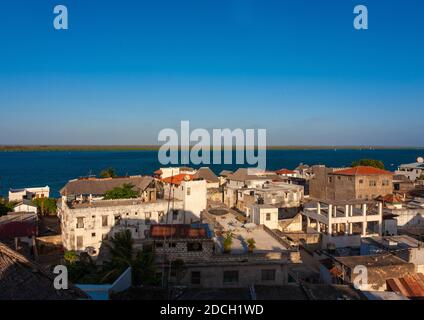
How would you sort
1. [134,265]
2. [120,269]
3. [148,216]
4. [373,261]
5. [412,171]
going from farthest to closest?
[412,171], [148,216], [373,261], [134,265], [120,269]

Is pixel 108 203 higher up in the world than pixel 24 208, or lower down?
higher up

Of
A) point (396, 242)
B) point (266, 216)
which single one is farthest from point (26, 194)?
point (396, 242)

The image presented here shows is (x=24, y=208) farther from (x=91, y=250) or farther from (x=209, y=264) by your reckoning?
(x=209, y=264)

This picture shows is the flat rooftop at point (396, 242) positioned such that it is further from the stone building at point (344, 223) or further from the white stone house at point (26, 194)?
the white stone house at point (26, 194)

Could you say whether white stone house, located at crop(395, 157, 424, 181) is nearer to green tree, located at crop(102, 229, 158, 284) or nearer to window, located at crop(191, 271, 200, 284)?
window, located at crop(191, 271, 200, 284)

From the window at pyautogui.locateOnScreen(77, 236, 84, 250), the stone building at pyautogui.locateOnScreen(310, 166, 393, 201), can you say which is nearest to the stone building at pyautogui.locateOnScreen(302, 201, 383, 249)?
the stone building at pyautogui.locateOnScreen(310, 166, 393, 201)
